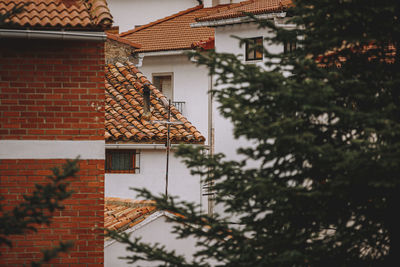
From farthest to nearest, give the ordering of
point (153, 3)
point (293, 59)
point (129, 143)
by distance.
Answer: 1. point (153, 3)
2. point (129, 143)
3. point (293, 59)

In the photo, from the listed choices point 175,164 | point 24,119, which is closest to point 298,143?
point 24,119

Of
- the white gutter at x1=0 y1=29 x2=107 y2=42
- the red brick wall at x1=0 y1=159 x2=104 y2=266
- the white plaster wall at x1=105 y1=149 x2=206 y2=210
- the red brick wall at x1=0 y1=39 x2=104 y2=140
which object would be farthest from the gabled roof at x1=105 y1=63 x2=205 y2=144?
the white gutter at x1=0 y1=29 x2=107 y2=42

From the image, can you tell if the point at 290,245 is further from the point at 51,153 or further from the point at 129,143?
the point at 129,143

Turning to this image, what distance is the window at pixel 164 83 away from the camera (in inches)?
1044

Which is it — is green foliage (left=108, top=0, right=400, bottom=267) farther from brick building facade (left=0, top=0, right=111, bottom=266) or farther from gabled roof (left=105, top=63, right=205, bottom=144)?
gabled roof (left=105, top=63, right=205, bottom=144)

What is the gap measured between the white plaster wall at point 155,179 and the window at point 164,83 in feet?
29.8

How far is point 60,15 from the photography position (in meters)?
7.70

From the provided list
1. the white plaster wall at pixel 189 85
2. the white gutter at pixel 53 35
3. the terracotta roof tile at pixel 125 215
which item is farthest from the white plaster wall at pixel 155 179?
the white gutter at pixel 53 35

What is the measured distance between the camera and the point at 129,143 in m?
15.6

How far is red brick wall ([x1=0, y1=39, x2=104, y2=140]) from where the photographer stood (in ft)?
25.2

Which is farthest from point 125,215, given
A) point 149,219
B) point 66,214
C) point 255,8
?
point 255,8

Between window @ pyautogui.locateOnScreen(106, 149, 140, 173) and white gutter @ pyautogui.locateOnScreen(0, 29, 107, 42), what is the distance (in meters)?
9.70

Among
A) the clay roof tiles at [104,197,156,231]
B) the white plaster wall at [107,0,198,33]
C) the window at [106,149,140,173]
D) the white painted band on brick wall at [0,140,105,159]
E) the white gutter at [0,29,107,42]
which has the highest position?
the white plaster wall at [107,0,198,33]

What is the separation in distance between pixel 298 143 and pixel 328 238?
1334 millimetres
